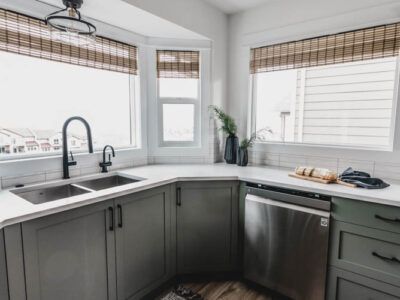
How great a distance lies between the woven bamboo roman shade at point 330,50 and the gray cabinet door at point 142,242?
1695 millimetres

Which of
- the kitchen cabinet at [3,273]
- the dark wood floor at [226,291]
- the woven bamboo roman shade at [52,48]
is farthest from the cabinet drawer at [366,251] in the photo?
the woven bamboo roman shade at [52,48]

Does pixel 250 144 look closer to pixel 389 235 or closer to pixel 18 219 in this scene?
pixel 389 235

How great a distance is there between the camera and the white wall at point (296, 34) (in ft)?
6.70

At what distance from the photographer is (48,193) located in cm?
186

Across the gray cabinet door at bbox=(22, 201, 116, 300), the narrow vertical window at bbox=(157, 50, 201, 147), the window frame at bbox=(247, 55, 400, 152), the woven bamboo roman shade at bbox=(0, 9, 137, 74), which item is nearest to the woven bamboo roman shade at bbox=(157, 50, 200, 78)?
the narrow vertical window at bbox=(157, 50, 201, 147)

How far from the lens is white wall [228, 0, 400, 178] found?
204 cm

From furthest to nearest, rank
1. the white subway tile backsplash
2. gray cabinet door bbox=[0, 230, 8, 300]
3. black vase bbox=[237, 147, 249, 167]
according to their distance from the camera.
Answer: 1. black vase bbox=[237, 147, 249, 167]
2. the white subway tile backsplash
3. gray cabinet door bbox=[0, 230, 8, 300]

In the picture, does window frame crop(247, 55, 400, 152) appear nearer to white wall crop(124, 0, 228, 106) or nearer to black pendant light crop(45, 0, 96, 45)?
white wall crop(124, 0, 228, 106)

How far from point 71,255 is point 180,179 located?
94cm

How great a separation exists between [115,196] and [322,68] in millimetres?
2199

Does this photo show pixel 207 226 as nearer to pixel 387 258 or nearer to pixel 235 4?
pixel 387 258

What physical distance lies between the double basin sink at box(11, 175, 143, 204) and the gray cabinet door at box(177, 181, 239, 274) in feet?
1.70

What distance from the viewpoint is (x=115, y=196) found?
1645 mm

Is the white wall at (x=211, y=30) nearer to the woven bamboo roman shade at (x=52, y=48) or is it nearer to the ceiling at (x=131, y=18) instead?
the ceiling at (x=131, y=18)
